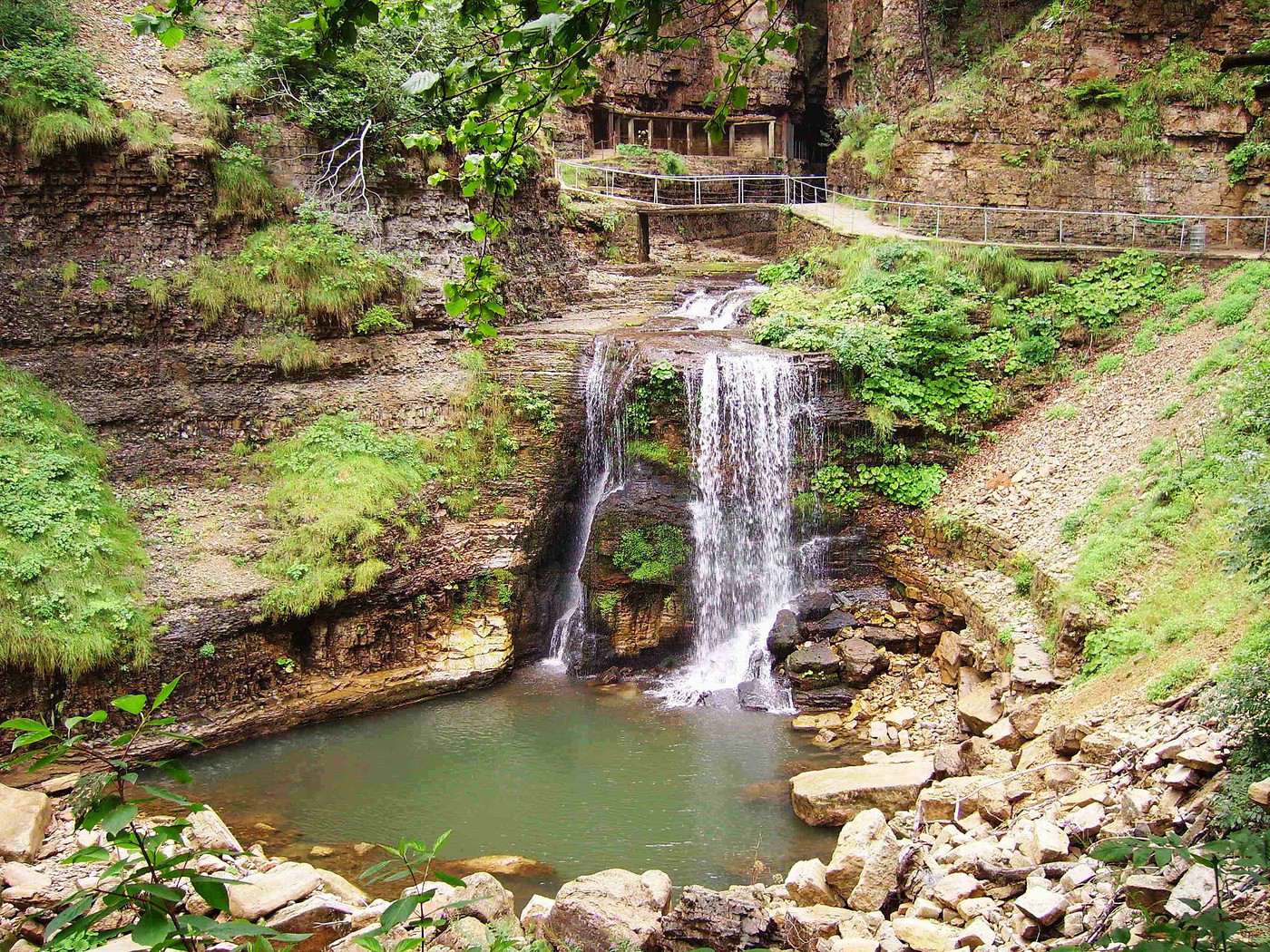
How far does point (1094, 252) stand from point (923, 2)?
910 cm

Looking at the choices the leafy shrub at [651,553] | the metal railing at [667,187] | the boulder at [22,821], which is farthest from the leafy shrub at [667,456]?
the metal railing at [667,187]

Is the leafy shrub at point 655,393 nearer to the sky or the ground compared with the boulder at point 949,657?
nearer to the sky

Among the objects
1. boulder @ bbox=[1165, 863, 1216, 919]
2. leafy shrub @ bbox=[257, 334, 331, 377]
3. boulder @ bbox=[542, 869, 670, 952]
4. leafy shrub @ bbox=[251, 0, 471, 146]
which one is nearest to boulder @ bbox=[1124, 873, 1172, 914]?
boulder @ bbox=[1165, 863, 1216, 919]

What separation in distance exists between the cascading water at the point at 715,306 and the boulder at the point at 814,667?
6847 millimetres

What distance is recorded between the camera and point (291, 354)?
14344 millimetres

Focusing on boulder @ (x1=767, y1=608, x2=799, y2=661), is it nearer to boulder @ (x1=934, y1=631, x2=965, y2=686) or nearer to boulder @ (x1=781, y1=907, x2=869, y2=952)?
boulder @ (x1=934, y1=631, x2=965, y2=686)

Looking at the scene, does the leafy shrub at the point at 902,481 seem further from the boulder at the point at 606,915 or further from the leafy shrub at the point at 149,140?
the leafy shrub at the point at 149,140

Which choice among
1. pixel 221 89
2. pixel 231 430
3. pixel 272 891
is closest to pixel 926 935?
pixel 272 891

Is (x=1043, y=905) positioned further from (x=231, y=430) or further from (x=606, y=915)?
(x=231, y=430)

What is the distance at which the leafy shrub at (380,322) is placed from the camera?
586 inches

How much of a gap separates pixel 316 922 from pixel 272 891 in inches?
20.2

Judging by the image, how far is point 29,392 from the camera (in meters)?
12.8

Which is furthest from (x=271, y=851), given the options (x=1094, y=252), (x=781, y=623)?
(x=1094, y=252)

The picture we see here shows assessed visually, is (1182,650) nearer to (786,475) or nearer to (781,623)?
(781,623)
